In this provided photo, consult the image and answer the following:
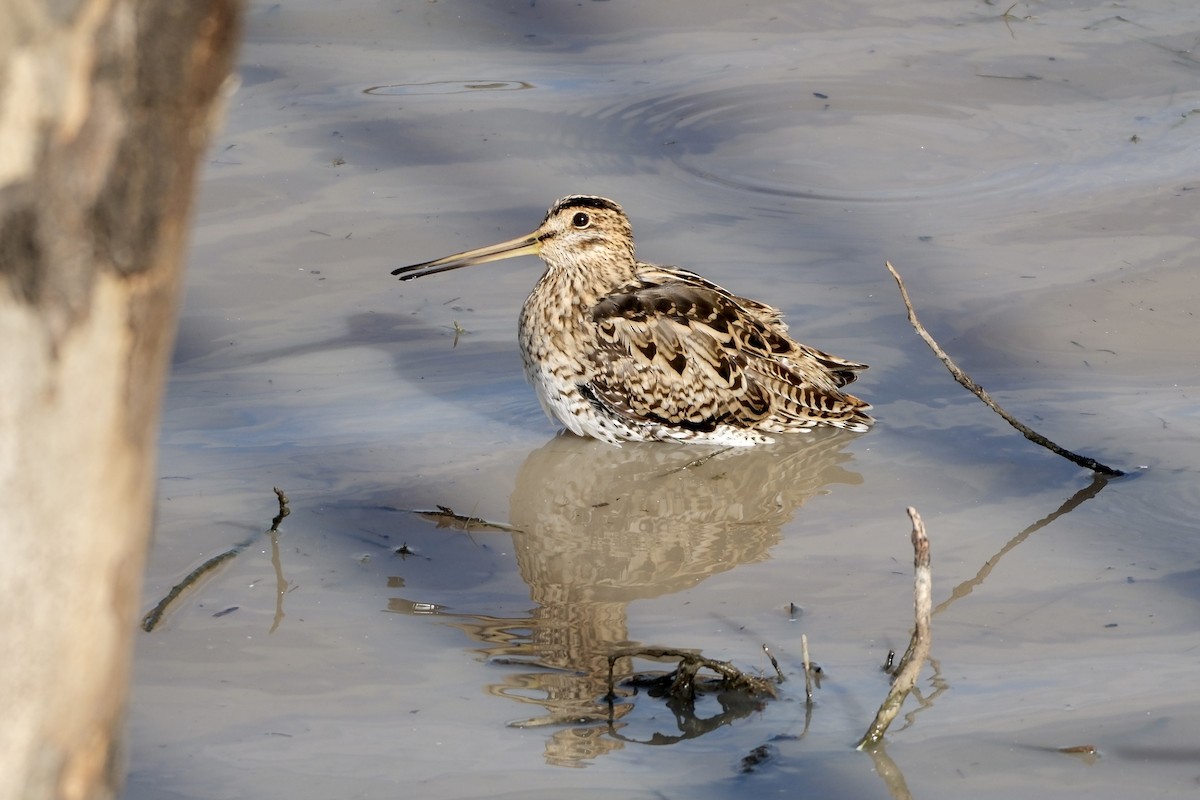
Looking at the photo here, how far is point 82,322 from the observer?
74.3 inches

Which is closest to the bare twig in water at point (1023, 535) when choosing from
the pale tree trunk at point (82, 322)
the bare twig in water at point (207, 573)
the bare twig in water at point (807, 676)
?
the bare twig in water at point (807, 676)

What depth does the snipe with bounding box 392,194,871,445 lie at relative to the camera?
6.53 meters

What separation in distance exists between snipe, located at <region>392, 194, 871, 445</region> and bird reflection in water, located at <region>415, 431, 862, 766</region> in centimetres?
13

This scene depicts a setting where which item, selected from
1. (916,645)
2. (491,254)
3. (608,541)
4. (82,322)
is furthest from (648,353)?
(82,322)

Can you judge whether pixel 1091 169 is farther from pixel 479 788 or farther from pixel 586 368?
pixel 479 788

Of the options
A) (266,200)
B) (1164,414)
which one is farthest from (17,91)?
(266,200)

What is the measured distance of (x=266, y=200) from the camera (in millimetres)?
8125

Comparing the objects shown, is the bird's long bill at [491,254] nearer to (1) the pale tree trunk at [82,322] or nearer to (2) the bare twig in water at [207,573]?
(2) the bare twig in water at [207,573]

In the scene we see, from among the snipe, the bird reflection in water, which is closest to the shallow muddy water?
the bird reflection in water

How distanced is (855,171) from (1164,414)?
2.85 metres

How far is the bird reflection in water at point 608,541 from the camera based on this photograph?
4449 mm

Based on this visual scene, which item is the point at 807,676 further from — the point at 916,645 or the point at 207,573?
the point at 207,573

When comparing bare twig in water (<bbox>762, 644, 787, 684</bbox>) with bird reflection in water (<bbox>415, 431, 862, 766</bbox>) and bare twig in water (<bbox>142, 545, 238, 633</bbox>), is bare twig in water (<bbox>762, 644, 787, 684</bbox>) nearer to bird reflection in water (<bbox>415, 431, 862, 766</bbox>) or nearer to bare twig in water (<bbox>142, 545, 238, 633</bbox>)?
bird reflection in water (<bbox>415, 431, 862, 766</bbox>)

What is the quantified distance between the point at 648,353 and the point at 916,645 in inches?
118
